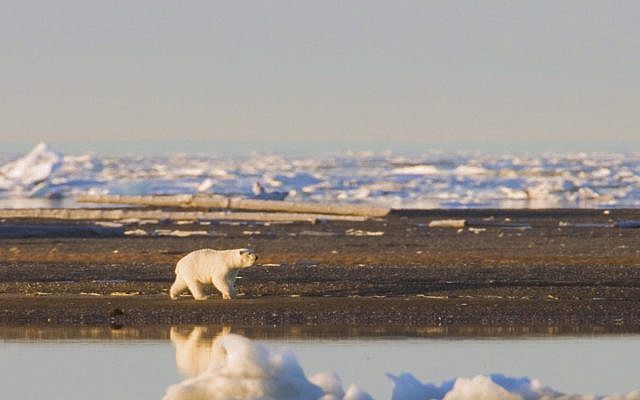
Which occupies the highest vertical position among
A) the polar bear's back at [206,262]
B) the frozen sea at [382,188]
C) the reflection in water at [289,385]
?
the polar bear's back at [206,262]

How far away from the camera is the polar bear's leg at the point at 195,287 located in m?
20.0

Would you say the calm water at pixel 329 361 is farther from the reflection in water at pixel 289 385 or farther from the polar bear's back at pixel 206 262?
the polar bear's back at pixel 206 262

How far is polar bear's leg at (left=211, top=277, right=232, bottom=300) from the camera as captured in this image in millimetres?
19938

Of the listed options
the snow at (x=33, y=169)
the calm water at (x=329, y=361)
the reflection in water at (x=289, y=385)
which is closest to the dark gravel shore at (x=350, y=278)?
the calm water at (x=329, y=361)

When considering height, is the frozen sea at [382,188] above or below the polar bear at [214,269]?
below

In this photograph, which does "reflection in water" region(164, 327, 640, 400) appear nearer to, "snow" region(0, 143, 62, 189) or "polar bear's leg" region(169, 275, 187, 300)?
"polar bear's leg" region(169, 275, 187, 300)

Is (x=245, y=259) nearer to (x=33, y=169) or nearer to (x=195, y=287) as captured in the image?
(x=195, y=287)

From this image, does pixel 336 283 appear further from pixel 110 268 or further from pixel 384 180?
pixel 384 180

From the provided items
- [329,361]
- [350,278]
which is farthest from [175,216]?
[329,361]

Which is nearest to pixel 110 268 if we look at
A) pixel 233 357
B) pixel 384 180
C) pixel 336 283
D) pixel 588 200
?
pixel 336 283

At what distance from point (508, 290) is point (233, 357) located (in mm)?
9604

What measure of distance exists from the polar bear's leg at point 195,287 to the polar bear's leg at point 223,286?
0.19 meters

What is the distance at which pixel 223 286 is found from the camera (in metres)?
20.0

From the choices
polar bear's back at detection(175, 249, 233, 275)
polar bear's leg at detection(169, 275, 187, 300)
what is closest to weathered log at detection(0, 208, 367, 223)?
polar bear's leg at detection(169, 275, 187, 300)
